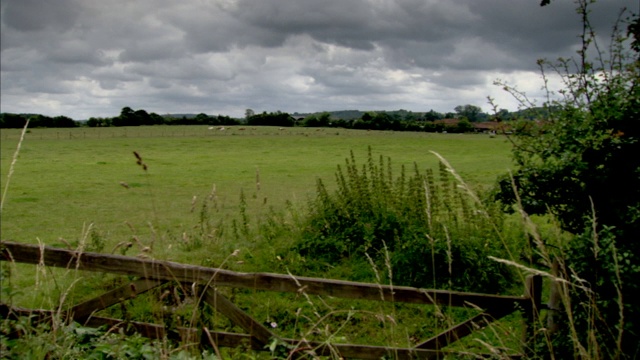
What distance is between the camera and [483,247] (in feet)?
27.6

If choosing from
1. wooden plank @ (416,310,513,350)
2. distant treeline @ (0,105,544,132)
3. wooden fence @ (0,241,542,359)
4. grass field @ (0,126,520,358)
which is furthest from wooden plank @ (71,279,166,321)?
distant treeline @ (0,105,544,132)

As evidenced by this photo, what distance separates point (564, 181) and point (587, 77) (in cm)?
133

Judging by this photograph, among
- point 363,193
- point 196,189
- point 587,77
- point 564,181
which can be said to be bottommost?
point 196,189

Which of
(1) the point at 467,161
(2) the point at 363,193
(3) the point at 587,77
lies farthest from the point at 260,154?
(3) the point at 587,77

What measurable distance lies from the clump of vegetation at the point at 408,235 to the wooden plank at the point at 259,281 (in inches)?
76.7

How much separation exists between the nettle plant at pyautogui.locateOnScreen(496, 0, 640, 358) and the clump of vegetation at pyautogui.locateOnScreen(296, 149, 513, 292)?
171cm

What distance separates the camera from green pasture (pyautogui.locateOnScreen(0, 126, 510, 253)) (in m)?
13.9

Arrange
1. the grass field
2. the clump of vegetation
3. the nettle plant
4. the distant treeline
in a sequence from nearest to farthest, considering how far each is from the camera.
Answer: the nettle plant < the grass field < the clump of vegetation < the distant treeline

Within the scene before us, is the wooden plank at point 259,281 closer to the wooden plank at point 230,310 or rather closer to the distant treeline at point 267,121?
the wooden plank at point 230,310

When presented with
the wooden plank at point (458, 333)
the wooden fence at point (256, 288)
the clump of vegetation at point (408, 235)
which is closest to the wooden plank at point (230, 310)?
the wooden fence at point (256, 288)

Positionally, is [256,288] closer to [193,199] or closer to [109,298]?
[109,298]

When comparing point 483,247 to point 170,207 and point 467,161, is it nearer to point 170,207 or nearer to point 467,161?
point 170,207

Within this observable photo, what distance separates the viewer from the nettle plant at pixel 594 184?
185 inches

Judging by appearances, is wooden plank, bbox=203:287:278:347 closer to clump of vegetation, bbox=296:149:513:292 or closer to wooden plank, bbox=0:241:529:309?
wooden plank, bbox=0:241:529:309
